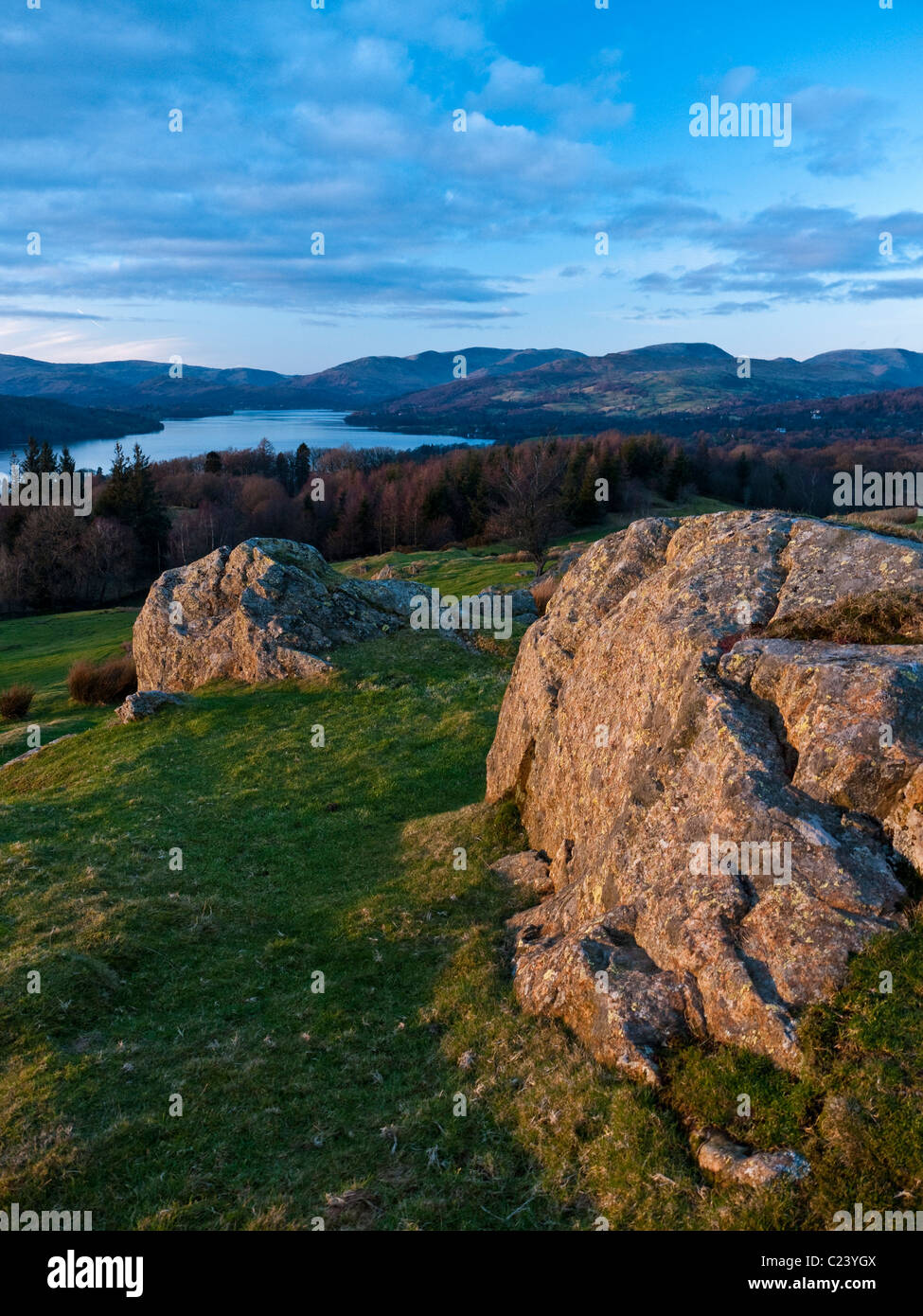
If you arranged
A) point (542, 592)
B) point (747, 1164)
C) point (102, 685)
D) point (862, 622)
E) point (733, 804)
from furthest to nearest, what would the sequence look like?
point (542, 592)
point (102, 685)
point (862, 622)
point (733, 804)
point (747, 1164)

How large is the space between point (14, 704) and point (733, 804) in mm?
35782

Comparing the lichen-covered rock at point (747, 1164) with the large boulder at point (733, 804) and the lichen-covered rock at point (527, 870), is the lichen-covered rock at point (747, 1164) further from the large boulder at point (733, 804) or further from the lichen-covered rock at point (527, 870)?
the lichen-covered rock at point (527, 870)

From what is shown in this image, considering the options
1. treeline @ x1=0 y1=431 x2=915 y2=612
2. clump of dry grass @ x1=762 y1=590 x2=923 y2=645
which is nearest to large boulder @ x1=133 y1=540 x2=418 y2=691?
clump of dry grass @ x1=762 y1=590 x2=923 y2=645

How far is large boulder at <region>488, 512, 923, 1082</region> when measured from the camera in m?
7.71

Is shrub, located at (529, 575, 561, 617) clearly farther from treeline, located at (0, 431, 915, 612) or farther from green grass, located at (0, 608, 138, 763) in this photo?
green grass, located at (0, 608, 138, 763)

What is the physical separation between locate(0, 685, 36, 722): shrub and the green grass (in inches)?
17.5

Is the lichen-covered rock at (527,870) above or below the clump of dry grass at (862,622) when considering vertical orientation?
below

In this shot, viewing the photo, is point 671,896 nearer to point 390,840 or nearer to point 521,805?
point 521,805

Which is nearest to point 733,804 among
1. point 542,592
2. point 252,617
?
point 252,617

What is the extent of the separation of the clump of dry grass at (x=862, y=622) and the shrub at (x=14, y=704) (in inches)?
1379

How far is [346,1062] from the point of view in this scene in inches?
350

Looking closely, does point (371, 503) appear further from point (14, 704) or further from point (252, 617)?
point (252, 617)

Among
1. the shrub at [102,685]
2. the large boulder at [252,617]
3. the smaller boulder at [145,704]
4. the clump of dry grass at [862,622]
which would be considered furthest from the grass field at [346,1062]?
the shrub at [102,685]

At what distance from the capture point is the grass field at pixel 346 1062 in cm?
650
